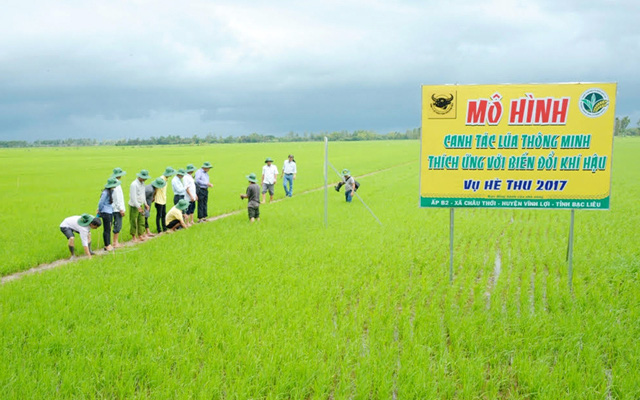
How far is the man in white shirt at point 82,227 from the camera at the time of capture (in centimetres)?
897

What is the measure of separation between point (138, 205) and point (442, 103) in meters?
7.39

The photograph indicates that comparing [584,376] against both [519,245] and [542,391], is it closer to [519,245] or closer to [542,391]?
[542,391]

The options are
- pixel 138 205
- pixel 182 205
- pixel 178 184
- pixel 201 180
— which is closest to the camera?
pixel 138 205

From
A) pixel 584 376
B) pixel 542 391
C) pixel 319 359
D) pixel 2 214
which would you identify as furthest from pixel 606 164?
pixel 2 214

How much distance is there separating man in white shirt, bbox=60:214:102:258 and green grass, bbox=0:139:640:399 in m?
0.67

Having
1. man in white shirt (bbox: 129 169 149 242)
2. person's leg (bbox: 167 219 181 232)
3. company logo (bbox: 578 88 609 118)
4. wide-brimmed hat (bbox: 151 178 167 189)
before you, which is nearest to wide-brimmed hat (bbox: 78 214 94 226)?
man in white shirt (bbox: 129 169 149 242)

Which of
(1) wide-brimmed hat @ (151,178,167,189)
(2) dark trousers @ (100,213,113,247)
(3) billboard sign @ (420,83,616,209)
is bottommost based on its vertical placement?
(2) dark trousers @ (100,213,113,247)

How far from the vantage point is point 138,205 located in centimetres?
1059

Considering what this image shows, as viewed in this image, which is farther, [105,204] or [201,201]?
[201,201]

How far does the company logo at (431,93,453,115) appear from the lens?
7.09 meters

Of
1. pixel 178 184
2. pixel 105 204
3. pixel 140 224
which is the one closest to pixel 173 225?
pixel 140 224

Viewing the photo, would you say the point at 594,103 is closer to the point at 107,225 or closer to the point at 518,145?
the point at 518,145

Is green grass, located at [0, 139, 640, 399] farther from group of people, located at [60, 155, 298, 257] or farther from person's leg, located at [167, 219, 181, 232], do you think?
person's leg, located at [167, 219, 181, 232]

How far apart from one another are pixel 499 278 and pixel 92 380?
20.6 feet
